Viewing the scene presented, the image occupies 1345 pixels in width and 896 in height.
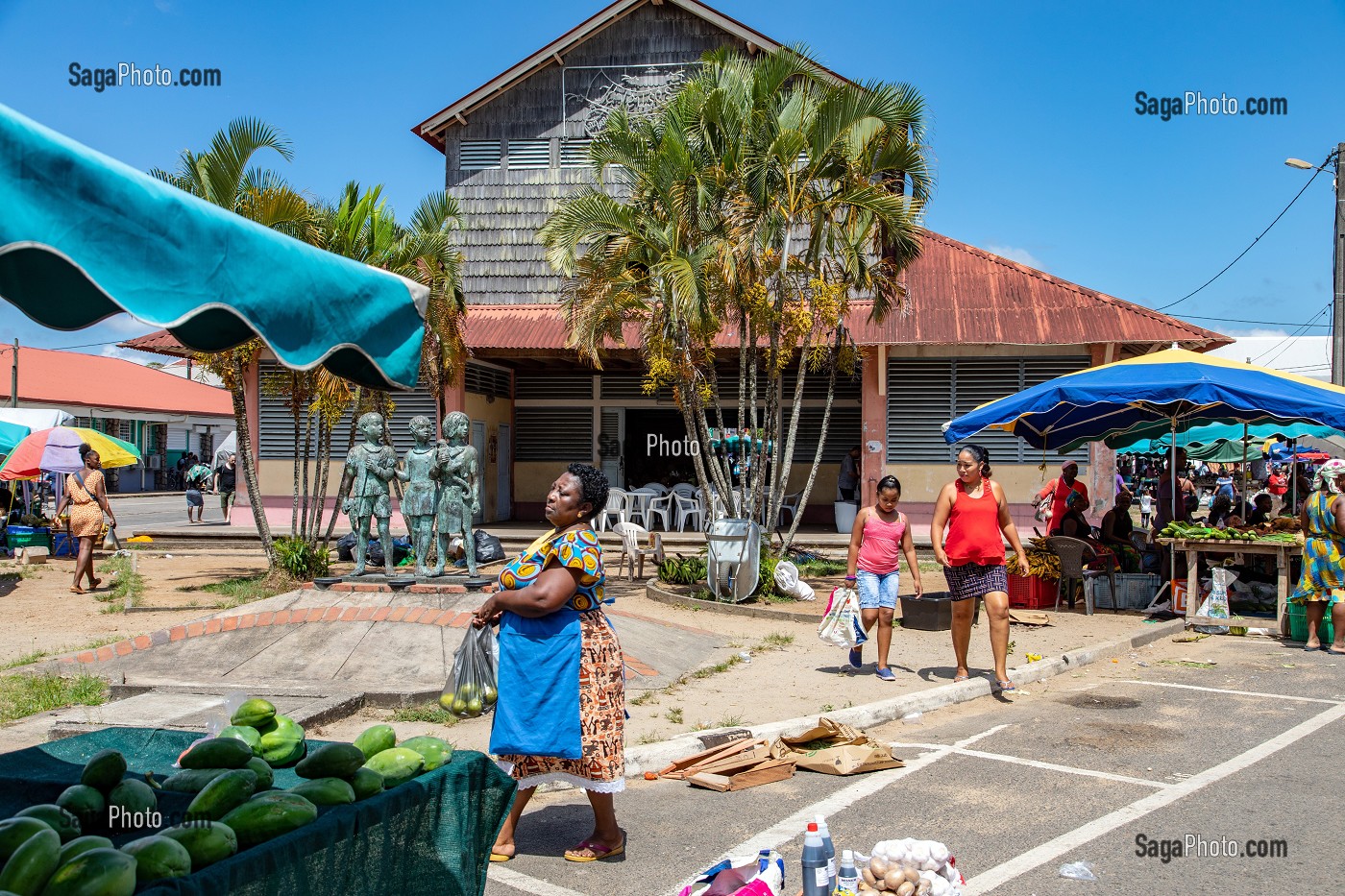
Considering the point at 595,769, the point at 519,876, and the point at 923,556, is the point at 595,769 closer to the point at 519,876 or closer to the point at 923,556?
the point at 519,876

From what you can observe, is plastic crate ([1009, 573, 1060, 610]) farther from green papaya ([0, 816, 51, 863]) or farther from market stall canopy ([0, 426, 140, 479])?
market stall canopy ([0, 426, 140, 479])

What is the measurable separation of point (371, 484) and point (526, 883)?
22.3 feet

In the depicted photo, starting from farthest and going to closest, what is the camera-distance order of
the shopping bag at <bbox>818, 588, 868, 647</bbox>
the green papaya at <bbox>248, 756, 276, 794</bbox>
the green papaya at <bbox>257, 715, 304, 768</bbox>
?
the shopping bag at <bbox>818, 588, 868, 647</bbox> → the green papaya at <bbox>257, 715, 304, 768</bbox> → the green papaya at <bbox>248, 756, 276, 794</bbox>

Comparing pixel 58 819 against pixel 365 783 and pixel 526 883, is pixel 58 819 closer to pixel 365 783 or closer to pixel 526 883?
pixel 365 783

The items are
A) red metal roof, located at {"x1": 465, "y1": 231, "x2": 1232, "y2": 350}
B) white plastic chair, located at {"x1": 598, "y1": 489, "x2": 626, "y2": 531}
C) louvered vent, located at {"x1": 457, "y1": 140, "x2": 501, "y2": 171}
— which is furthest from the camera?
louvered vent, located at {"x1": 457, "y1": 140, "x2": 501, "y2": 171}

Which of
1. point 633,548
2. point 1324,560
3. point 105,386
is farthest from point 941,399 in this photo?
point 105,386

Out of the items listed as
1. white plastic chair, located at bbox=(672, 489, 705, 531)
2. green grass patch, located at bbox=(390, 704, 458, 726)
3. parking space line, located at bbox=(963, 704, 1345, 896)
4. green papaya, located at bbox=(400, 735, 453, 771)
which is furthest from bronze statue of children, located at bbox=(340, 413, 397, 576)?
white plastic chair, located at bbox=(672, 489, 705, 531)

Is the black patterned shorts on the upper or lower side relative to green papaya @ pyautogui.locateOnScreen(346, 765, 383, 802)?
upper

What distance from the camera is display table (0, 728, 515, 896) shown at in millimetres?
2746

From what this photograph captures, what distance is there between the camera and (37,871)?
8.16ft

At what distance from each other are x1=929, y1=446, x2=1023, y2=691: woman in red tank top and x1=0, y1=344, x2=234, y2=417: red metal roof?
109 feet

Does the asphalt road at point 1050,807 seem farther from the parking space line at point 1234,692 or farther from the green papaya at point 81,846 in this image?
the green papaya at point 81,846

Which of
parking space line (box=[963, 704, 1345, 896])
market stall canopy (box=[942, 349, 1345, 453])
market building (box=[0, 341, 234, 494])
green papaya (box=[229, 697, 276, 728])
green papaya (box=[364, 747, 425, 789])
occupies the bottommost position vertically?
parking space line (box=[963, 704, 1345, 896])

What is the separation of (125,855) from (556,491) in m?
2.37
